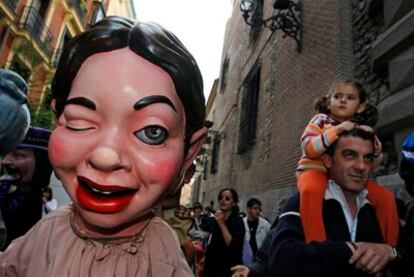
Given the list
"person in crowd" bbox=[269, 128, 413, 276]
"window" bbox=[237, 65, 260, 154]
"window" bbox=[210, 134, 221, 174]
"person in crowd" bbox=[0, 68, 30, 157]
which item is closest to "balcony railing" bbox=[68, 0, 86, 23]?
"window" bbox=[210, 134, 221, 174]

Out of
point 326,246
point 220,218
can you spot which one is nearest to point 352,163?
point 326,246

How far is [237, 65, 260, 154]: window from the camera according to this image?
8.60 metres

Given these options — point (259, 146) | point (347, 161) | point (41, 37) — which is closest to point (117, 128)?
point (347, 161)

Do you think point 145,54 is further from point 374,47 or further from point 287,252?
point 374,47

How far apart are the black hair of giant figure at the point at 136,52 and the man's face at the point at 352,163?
893 mm

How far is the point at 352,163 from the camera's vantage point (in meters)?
1.41

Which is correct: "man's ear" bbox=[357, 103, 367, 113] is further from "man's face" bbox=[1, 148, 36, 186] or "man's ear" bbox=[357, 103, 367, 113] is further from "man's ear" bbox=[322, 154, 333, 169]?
"man's face" bbox=[1, 148, 36, 186]

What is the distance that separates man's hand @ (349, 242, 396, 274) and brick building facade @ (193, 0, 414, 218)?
1.58 meters

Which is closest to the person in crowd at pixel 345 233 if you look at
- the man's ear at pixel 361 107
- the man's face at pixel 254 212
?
the man's ear at pixel 361 107

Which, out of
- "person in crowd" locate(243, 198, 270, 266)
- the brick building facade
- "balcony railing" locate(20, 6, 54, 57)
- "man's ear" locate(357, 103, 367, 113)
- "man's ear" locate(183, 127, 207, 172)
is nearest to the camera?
"man's ear" locate(183, 127, 207, 172)

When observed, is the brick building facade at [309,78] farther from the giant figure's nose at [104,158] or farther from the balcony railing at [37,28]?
the balcony railing at [37,28]

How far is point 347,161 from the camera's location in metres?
1.43

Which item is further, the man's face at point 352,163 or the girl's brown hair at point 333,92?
the girl's brown hair at point 333,92

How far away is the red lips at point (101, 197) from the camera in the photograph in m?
0.72
